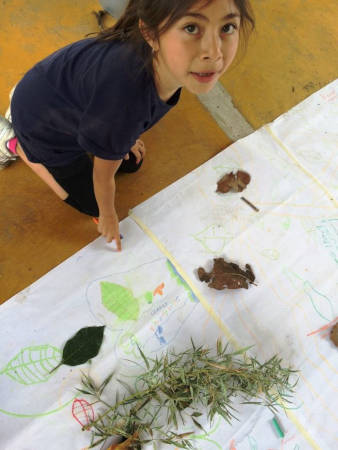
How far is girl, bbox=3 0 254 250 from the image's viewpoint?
0.55 meters

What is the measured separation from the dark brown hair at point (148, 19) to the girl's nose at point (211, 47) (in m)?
0.05

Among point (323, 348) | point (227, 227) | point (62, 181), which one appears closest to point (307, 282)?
point (323, 348)

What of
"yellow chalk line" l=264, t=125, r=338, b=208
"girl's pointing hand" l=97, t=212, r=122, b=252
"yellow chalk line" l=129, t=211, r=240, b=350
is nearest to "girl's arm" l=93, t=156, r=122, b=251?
"girl's pointing hand" l=97, t=212, r=122, b=252

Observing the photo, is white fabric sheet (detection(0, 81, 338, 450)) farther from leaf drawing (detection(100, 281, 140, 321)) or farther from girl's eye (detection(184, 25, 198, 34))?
girl's eye (detection(184, 25, 198, 34))

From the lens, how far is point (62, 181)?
3.05 feet

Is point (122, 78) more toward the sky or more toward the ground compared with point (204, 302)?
more toward the sky

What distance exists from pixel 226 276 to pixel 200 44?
61cm

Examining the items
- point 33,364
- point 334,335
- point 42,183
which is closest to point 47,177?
point 42,183

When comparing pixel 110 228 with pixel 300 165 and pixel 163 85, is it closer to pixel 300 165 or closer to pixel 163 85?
pixel 163 85

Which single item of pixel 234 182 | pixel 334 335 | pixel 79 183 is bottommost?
pixel 334 335

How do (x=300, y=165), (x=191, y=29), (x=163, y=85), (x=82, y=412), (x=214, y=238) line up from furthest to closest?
(x=300, y=165) < (x=214, y=238) < (x=82, y=412) < (x=163, y=85) < (x=191, y=29)

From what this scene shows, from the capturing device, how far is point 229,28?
56cm

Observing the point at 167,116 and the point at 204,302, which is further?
the point at 167,116

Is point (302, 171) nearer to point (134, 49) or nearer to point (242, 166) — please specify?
point (242, 166)
